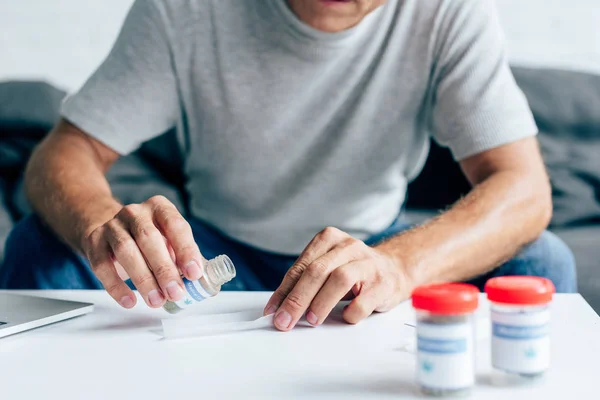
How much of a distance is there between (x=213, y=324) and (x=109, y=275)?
14 centimetres

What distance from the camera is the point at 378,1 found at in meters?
1.10

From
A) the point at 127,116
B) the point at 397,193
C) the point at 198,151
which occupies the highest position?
the point at 127,116

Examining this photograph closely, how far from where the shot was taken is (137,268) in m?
0.74

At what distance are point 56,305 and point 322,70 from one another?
61 cm

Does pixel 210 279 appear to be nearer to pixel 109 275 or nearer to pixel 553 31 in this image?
pixel 109 275

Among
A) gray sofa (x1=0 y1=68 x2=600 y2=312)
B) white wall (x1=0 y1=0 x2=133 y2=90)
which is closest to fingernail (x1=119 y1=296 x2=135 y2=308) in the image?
gray sofa (x1=0 y1=68 x2=600 y2=312)

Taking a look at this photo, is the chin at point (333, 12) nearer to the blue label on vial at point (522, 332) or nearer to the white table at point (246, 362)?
the white table at point (246, 362)

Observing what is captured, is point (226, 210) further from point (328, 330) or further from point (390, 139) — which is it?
point (328, 330)

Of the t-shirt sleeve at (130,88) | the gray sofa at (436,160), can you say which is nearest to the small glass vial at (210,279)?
the t-shirt sleeve at (130,88)

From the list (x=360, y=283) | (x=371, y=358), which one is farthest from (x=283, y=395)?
(x=360, y=283)

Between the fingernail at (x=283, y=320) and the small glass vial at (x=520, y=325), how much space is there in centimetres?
24

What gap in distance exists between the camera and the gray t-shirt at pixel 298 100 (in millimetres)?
1164

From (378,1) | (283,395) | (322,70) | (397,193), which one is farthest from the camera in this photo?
(397,193)

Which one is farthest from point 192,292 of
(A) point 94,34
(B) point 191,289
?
(A) point 94,34
